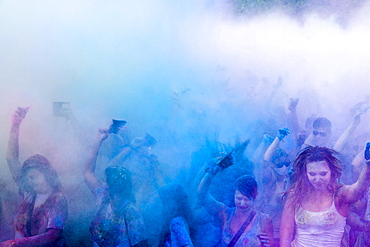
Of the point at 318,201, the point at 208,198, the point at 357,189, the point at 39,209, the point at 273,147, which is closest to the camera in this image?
the point at 357,189

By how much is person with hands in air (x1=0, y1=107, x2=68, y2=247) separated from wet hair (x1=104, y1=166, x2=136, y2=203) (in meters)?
0.55

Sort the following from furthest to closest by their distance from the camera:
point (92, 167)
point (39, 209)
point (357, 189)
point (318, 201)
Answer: point (92, 167) → point (39, 209) → point (318, 201) → point (357, 189)

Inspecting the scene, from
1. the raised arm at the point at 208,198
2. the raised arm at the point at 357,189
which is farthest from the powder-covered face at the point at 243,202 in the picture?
the raised arm at the point at 357,189

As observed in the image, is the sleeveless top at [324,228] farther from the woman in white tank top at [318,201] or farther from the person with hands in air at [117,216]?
the person with hands in air at [117,216]

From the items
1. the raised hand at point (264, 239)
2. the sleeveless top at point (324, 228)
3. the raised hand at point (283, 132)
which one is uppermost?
the raised hand at point (283, 132)

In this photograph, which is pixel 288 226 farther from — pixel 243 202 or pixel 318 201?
pixel 243 202

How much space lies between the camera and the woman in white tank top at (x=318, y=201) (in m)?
2.28

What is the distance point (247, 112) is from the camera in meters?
5.38

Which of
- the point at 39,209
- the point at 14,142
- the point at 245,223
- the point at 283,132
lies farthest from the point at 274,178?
the point at 14,142

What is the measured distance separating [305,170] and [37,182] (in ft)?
8.88

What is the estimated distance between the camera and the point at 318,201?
2354mm

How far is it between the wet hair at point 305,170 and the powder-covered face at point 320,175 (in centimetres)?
3

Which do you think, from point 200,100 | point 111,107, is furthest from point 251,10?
point 111,107

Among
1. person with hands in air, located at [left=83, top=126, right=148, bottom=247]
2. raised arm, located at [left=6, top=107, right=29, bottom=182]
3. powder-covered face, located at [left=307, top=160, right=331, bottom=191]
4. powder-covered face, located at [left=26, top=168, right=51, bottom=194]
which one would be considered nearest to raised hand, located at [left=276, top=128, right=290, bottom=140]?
powder-covered face, located at [left=307, top=160, right=331, bottom=191]
